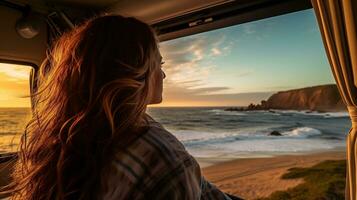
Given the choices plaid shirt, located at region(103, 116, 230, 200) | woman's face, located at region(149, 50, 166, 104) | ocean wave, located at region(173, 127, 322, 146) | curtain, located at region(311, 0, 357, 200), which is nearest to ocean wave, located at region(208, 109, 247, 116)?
ocean wave, located at region(173, 127, 322, 146)

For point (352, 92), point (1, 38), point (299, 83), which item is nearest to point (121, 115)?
point (352, 92)

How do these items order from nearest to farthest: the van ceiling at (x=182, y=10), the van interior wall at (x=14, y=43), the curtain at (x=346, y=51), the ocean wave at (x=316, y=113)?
the curtain at (x=346, y=51) < the ocean wave at (x=316, y=113) < the van ceiling at (x=182, y=10) < the van interior wall at (x=14, y=43)

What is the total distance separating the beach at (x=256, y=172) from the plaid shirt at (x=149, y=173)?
1365 millimetres

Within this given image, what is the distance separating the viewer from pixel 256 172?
2.22m

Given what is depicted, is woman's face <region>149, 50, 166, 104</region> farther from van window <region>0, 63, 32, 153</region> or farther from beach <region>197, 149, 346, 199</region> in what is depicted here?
van window <region>0, 63, 32, 153</region>

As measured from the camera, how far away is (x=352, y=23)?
1230 millimetres

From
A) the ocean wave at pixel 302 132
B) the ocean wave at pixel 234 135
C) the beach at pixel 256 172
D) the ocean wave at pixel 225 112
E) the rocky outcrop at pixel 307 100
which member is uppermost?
the rocky outcrop at pixel 307 100

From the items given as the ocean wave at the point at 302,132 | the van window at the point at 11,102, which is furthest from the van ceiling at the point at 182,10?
the ocean wave at the point at 302,132

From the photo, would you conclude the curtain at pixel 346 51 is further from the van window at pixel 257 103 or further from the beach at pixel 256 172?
the beach at pixel 256 172

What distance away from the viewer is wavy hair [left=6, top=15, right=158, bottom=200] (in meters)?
0.71

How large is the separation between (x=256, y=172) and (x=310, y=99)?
2.25 ft

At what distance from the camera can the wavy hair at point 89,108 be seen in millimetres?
707

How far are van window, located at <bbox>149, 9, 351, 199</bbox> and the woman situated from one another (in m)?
1.26

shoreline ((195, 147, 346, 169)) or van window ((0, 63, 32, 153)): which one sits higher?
van window ((0, 63, 32, 153))
